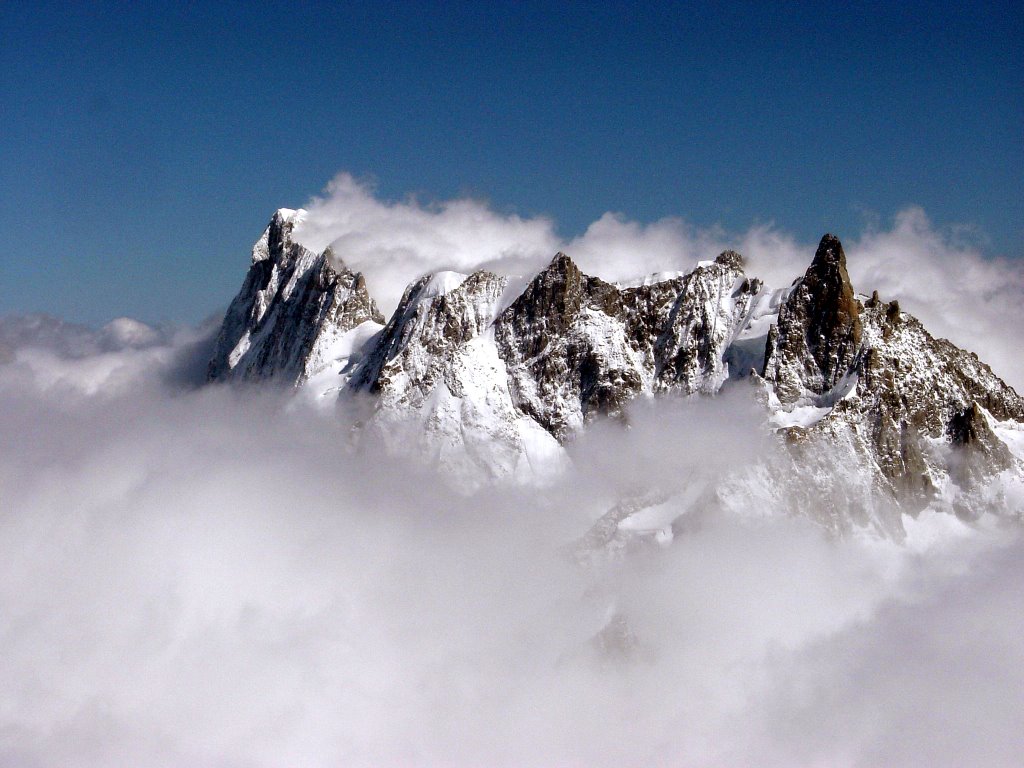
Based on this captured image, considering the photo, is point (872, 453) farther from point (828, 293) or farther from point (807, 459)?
point (828, 293)

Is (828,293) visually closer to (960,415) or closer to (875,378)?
(875,378)

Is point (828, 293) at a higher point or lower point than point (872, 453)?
higher

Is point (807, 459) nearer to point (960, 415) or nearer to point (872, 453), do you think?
point (872, 453)

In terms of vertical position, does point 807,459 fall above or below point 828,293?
below

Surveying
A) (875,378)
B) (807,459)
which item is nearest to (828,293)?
(875,378)

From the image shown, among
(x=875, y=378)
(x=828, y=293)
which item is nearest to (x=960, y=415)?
(x=875, y=378)
